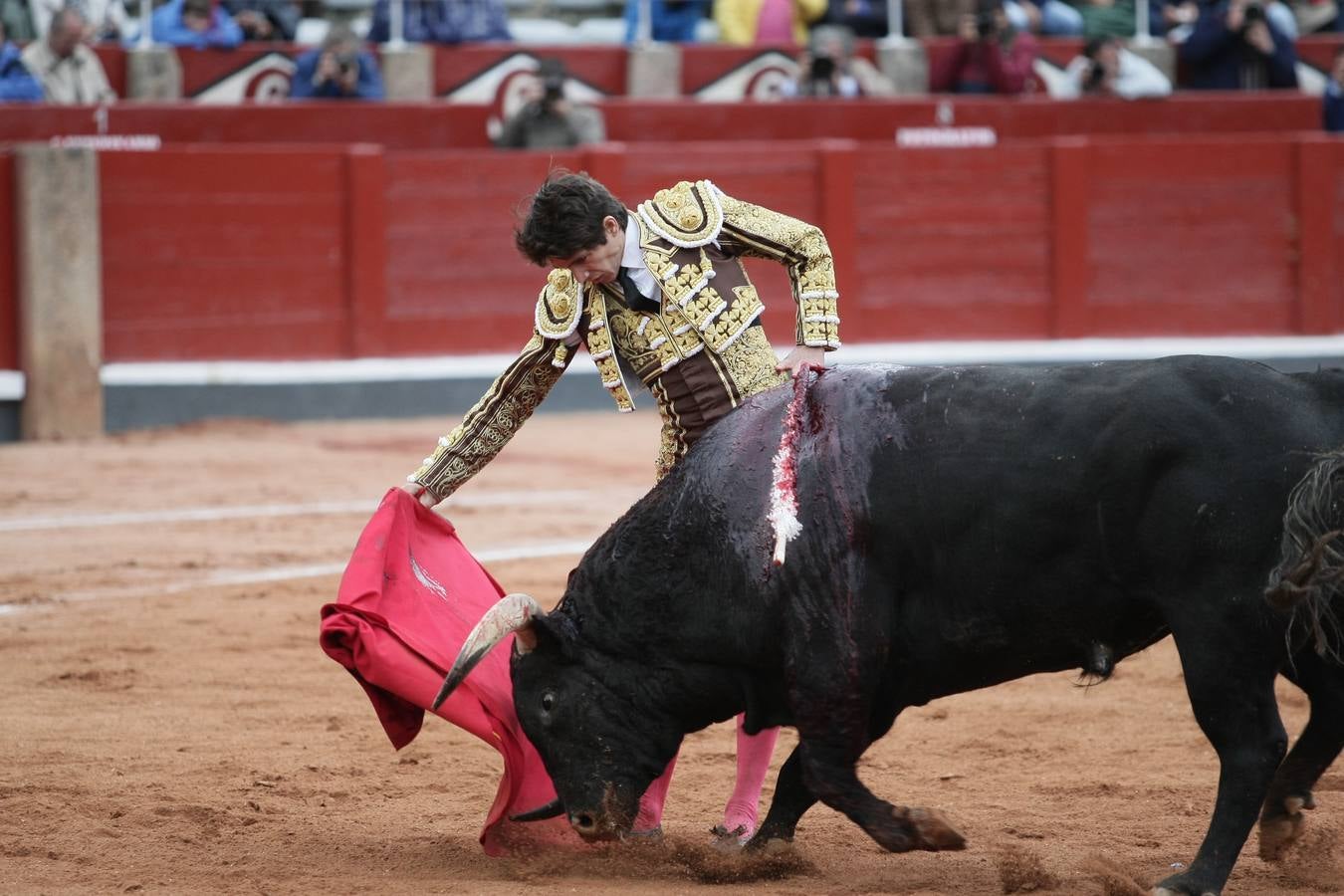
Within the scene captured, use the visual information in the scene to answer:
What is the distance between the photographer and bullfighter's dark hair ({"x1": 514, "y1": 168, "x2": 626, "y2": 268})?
9.94 ft

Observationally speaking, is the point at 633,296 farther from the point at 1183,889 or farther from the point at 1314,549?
the point at 1183,889

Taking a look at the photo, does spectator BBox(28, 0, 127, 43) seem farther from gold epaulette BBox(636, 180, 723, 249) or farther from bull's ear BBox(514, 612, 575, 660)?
bull's ear BBox(514, 612, 575, 660)

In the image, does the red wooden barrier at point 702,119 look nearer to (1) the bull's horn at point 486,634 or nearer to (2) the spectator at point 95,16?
(2) the spectator at point 95,16

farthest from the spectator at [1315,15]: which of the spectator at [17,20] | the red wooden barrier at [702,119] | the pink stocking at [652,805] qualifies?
the pink stocking at [652,805]

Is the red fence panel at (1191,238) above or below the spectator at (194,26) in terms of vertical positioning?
below

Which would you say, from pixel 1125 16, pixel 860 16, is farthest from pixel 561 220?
pixel 1125 16

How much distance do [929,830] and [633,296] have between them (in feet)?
3.55

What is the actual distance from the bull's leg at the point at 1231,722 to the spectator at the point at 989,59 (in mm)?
8066

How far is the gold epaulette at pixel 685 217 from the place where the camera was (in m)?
3.23

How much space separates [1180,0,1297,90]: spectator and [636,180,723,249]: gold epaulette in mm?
8187

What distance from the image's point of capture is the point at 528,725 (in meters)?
3.17

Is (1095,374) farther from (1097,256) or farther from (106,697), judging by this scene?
(1097,256)

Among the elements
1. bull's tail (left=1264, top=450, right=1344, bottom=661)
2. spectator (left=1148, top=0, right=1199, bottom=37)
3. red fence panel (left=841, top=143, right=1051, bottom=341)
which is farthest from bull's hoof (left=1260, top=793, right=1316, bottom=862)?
spectator (left=1148, top=0, right=1199, bottom=37)

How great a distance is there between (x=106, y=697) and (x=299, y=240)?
17.3ft
